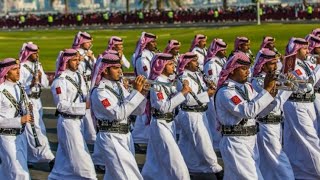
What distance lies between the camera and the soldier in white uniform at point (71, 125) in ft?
39.3

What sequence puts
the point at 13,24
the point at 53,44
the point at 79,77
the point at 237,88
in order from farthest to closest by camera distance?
the point at 13,24 → the point at 53,44 → the point at 79,77 → the point at 237,88

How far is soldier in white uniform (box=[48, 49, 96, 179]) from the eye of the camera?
39.3ft

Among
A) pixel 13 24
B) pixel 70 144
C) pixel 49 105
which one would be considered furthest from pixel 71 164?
pixel 13 24

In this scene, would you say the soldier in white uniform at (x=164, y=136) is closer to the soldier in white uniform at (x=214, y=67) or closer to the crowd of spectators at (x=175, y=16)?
the soldier in white uniform at (x=214, y=67)

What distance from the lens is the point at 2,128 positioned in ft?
35.1

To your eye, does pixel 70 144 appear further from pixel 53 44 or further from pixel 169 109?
pixel 53 44

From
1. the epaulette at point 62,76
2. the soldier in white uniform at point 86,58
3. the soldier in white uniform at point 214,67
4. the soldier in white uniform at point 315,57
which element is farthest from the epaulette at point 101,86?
the soldier in white uniform at point 86,58

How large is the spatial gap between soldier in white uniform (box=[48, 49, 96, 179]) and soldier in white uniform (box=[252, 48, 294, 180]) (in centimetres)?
259

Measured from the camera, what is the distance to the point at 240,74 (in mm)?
10094

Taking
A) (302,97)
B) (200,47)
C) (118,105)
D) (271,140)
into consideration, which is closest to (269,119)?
(271,140)

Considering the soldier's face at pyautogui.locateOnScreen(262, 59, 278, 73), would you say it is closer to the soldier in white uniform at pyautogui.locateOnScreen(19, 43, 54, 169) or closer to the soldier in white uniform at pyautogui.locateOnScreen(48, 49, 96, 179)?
the soldier in white uniform at pyautogui.locateOnScreen(48, 49, 96, 179)

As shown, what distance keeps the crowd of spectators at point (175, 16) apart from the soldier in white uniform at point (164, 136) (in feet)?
148

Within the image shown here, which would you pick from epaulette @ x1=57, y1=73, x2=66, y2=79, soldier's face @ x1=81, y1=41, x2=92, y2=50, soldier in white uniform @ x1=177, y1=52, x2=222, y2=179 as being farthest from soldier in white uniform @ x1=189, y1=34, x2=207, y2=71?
epaulette @ x1=57, y1=73, x2=66, y2=79

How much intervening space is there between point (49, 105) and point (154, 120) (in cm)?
1091
